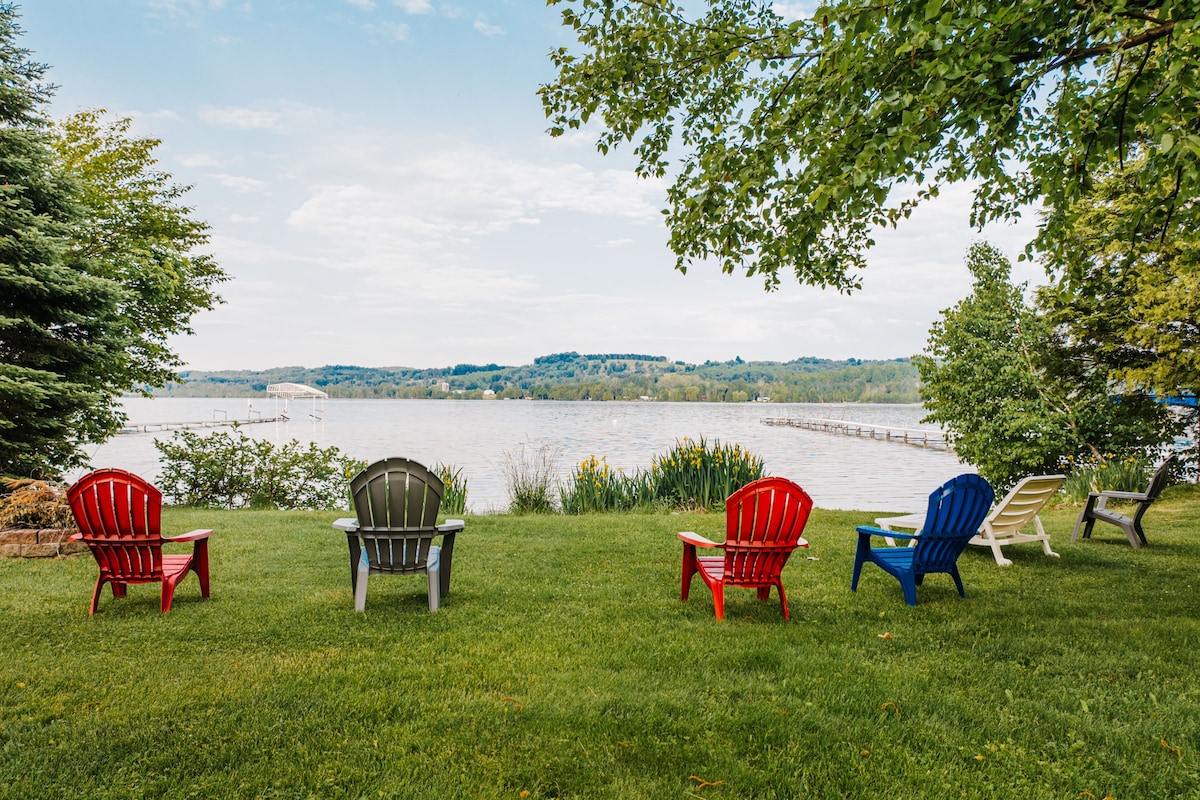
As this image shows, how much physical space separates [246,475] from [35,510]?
4.60m

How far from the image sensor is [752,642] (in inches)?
163

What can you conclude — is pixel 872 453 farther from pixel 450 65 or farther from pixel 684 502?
pixel 450 65

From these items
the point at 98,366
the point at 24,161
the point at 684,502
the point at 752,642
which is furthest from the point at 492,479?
the point at 752,642

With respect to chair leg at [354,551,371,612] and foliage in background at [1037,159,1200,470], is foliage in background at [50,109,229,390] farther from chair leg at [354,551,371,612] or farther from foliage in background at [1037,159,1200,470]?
foliage in background at [1037,159,1200,470]

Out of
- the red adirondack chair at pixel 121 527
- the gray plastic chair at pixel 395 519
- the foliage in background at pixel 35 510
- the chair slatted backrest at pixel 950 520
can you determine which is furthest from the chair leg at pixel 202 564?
the chair slatted backrest at pixel 950 520

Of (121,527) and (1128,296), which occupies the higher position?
(1128,296)

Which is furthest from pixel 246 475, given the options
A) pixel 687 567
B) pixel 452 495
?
pixel 687 567

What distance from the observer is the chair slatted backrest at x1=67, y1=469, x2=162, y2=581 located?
4555 millimetres

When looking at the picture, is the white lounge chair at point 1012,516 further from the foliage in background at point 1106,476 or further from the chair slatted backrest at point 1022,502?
the foliage in background at point 1106,476

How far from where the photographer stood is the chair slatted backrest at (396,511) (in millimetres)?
4703

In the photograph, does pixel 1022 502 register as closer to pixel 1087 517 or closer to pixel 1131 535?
pixel 1131 535

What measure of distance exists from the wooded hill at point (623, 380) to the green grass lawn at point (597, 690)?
79948mm

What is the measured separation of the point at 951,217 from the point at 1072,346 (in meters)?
4.31

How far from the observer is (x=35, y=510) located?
22.6ft
